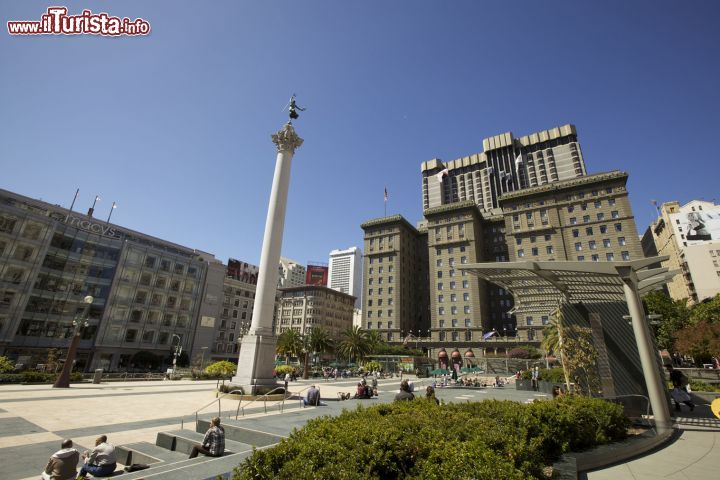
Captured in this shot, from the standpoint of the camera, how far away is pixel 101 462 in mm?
7719

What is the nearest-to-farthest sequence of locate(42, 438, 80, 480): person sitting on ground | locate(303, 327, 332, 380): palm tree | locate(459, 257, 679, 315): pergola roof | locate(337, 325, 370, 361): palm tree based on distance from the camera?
1. locate(42, 438, 80, 480): person sitting on ground
2. locate(459, 257, 679, 315): pergola roof
3. locate(303, 327, 332, 380): palm tree
4. locate(337, 325, 370, 361): palm tree

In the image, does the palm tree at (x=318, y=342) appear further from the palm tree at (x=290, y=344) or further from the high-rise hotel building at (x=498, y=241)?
the high-rise hotel building at (x=498, y=241)

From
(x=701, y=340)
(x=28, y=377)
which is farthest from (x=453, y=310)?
(x=28, y=377)

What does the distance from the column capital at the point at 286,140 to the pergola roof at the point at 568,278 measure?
59.9 ft

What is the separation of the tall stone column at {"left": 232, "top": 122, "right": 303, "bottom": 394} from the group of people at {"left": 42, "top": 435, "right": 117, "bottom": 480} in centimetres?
1437

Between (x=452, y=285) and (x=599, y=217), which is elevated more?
(x=599, y=217)

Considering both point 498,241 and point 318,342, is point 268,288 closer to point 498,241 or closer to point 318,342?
point 318,342

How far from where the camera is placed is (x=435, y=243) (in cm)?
9088

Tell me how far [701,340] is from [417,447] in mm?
54953

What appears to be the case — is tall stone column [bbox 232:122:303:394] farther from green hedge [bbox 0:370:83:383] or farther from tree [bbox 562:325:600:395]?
green hedge [bbox 0:370:83:383]

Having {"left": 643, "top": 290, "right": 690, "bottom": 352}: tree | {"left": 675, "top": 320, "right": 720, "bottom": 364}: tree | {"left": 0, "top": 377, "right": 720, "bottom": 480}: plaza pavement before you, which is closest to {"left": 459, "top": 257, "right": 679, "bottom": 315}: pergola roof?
{"left": 0, "top": 377, "right": 720, "bottom": 480}: plaza pavement

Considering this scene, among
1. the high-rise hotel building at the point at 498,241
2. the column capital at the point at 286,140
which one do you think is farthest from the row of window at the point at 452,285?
the column capital at the point at 286,140

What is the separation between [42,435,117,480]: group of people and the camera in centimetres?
702

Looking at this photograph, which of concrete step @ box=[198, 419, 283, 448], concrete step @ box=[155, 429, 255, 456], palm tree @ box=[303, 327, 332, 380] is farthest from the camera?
palm tree @ box=[303, 327, 332, 380]
